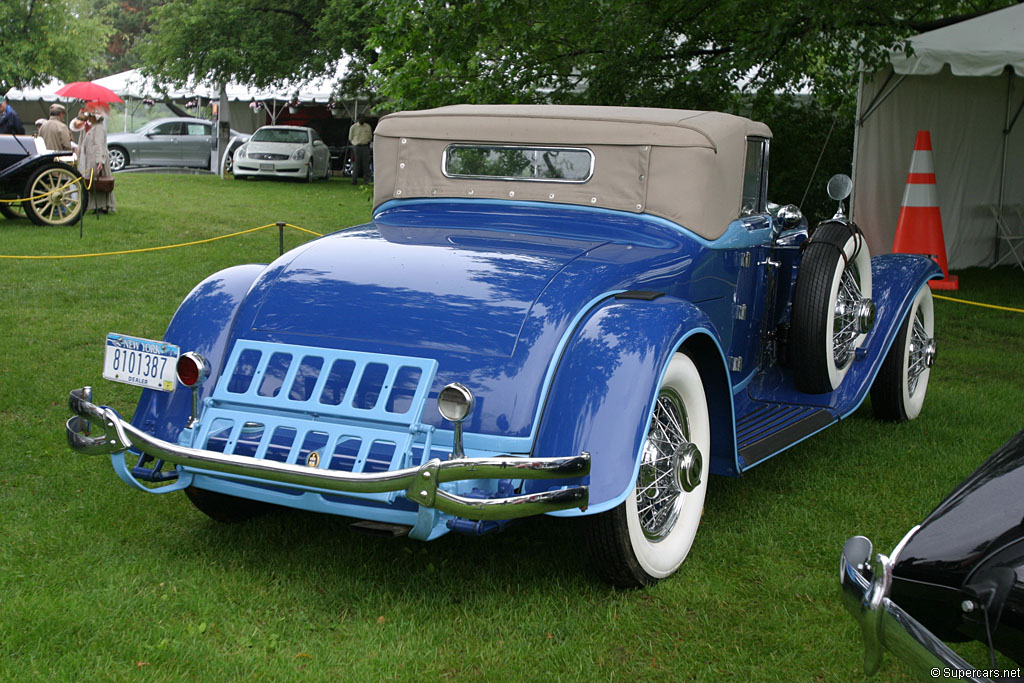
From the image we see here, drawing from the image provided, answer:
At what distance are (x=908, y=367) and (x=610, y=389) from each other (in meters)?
3.19

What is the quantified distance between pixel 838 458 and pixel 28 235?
1082cm

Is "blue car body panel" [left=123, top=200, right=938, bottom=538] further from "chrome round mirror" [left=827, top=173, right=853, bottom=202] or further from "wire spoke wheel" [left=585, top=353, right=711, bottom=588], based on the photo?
"chrome round mirror" [left=827, top=173, right=853, bottom=202]

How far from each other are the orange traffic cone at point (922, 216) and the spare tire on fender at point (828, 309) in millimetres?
5781

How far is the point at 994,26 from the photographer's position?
10133 millimetres

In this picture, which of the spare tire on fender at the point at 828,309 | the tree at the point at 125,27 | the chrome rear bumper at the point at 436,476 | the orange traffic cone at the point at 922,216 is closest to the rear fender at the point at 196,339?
the chrome rear bumper at the point at 436,476

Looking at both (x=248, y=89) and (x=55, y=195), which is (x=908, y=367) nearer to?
(x=55, y=195)

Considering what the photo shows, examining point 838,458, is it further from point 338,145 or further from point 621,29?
point 338,145

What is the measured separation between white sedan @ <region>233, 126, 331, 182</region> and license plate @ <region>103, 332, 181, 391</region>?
71.2 ft

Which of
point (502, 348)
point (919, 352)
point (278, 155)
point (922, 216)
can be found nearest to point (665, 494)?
point (502, 348)

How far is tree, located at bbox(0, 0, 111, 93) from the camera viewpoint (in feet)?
107

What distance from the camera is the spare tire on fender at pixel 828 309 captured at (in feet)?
16.2

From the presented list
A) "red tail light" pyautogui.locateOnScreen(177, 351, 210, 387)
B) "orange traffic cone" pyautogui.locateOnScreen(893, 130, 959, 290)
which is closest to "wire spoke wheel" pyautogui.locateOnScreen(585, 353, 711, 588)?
"red tail light" pyautogui.locateOnScreen(177, 351, 210, 387)

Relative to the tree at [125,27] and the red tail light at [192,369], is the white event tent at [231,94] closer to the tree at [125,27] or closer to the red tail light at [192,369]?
the red tail light at [192,369]

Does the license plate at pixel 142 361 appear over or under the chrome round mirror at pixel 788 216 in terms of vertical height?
under
